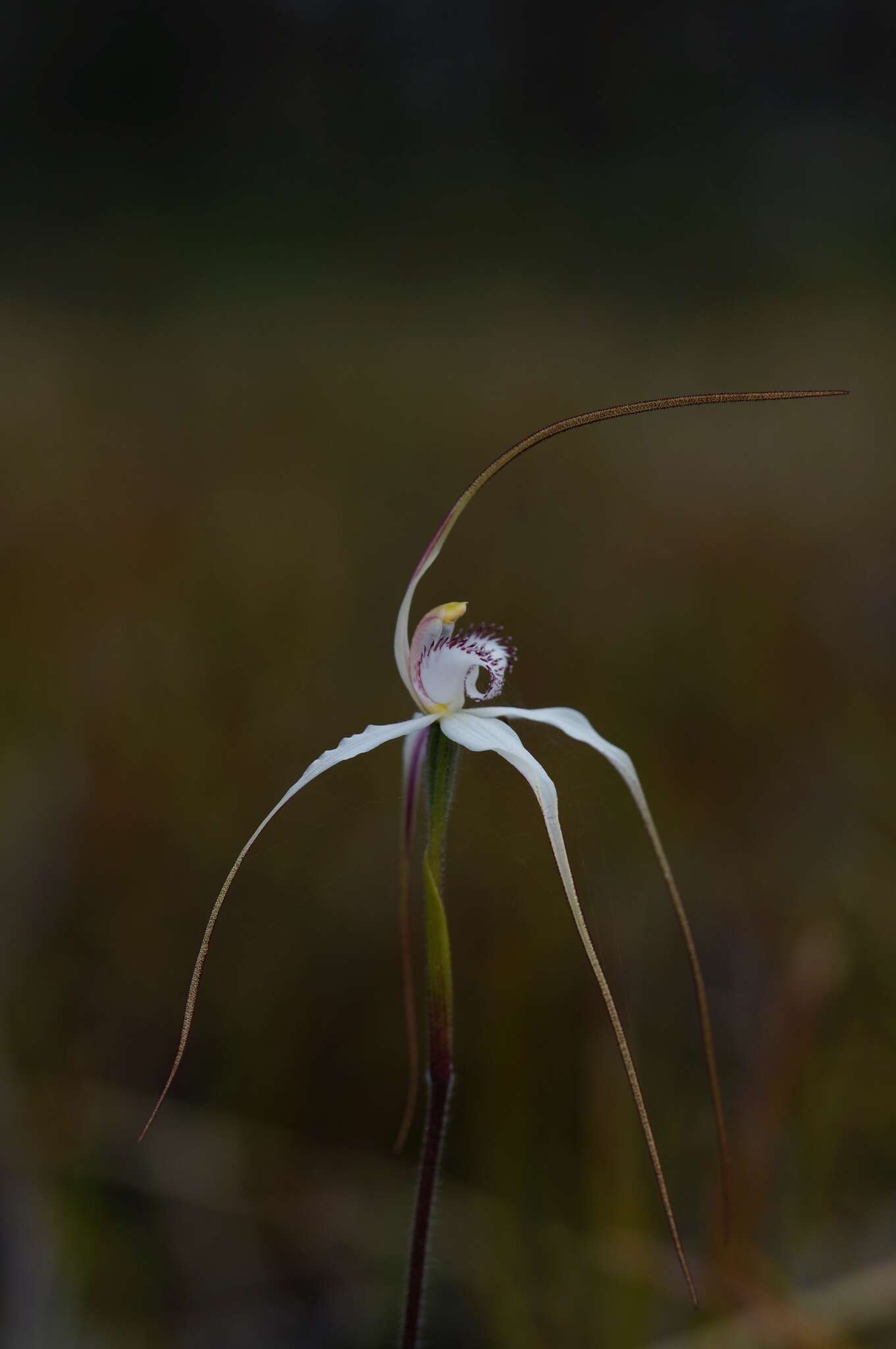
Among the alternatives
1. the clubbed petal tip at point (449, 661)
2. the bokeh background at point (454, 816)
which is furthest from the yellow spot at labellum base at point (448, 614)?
the bokeh background at point (454, 816)

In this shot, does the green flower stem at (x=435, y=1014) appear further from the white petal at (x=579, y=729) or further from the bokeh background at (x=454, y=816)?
the bokeh background at (x=454, y=816)

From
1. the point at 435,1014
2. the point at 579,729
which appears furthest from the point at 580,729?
the point at 435,1014

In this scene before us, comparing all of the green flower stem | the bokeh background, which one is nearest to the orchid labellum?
the green flower stem

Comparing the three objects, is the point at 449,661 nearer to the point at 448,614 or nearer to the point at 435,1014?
the point at 448,614

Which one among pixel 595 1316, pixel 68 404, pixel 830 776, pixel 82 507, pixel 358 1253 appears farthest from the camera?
pixel 68 404

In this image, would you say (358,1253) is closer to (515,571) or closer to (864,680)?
(864,680)

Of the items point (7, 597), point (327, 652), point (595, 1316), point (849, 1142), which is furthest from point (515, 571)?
point (595, 1316)
